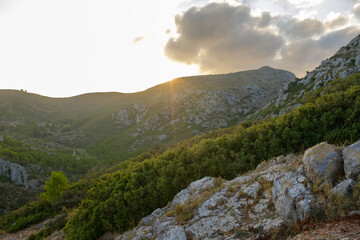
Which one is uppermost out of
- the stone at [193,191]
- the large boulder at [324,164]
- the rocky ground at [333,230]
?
the large boulder at [324,164]

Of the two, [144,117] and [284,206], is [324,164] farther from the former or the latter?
[144,117]

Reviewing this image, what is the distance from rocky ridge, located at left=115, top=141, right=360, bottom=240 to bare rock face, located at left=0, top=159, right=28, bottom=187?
45.6 metres

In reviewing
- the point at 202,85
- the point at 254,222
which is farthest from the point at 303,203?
the point at 202,85

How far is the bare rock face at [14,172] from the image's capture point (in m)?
37.6

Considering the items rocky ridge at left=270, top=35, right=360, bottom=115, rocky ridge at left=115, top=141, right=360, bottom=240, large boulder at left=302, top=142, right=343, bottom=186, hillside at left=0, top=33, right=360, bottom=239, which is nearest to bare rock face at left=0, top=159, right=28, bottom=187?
hillside at left=0, top=33, right=360, bottom=239

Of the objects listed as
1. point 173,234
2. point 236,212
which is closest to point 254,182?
point 236,212

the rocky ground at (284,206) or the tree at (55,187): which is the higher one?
the rocky ground at (284,206)

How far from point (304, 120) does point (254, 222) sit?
5.87 m

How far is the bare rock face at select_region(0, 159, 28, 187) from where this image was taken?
37.6 metres

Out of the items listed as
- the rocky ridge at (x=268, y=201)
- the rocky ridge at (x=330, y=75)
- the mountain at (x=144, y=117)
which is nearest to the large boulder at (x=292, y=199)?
the rocky ridge at (x=268, y=201)

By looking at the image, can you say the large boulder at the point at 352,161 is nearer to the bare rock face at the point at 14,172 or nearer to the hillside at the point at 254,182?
the hillside at the point at 254,182

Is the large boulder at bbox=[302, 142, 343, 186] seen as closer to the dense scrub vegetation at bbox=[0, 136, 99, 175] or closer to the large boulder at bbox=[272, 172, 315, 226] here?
the large boulder at bbox=[272, 172, 315, 226]

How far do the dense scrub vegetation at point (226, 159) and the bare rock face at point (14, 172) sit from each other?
133ft

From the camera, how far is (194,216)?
5.96m
